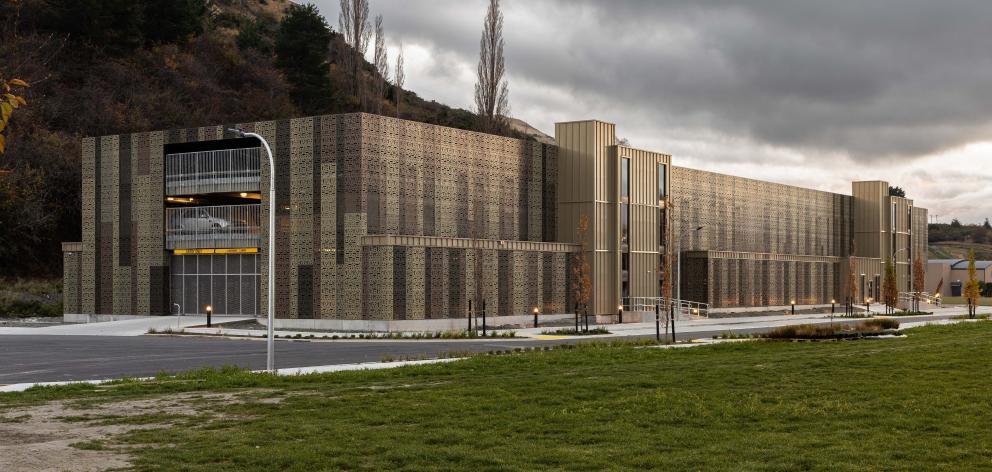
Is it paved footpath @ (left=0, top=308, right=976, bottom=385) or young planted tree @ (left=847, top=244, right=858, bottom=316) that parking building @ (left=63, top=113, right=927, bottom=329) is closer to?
paved footpath @ (left=0, top=308, right=976, bottom=385)

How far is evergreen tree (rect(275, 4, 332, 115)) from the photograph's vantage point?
374 ft

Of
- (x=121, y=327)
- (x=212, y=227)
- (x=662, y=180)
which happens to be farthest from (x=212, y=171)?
(x=662, y=180)

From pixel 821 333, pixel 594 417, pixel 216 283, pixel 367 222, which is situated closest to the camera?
pixel 594 417

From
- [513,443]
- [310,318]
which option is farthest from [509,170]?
[513,443]

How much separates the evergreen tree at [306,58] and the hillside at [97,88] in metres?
0.50

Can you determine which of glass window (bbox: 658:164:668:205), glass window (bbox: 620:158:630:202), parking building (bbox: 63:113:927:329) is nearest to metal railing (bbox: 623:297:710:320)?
parking building (bbox: 63:113:927:329)

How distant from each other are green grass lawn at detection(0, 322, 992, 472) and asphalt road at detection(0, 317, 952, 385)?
5686 mm

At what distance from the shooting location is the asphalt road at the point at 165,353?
2938 cm

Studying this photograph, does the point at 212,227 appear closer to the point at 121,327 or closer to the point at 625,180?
the point at 121,327

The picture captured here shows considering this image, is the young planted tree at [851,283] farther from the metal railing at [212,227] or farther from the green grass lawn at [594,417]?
the green grass lawn at [594,417]

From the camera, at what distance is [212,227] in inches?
2389

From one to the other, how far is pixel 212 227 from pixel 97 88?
141ft

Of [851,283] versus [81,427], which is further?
[851,283]

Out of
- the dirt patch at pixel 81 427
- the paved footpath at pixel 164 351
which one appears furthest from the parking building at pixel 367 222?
the dirt patch at pixel 81 427
